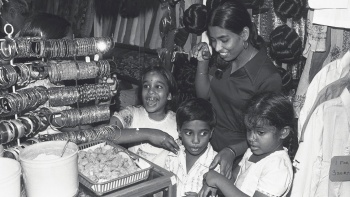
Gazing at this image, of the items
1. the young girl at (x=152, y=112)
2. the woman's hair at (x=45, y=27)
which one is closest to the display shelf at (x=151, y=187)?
A: the young girl at (x=152, y=112)

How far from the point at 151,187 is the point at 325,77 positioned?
97cm

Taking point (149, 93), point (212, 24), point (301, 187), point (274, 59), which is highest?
point (212, 24)

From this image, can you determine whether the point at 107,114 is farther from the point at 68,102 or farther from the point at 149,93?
the point at 149,93

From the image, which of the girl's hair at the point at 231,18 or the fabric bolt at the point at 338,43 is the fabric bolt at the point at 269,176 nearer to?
the fabric bolt at the point at 338,43

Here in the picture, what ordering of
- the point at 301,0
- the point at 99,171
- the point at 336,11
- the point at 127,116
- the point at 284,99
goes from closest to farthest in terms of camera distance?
1. the point at 99,171
2. the point at 336,11
3. the point at 284,99
4. the point at 301,0
5. the point at 127,116

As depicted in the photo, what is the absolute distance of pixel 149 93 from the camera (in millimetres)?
2053

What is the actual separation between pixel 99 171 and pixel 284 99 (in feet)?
3.17

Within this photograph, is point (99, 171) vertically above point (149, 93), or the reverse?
point (149, 93)

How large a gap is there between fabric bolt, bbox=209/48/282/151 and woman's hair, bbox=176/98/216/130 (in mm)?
81

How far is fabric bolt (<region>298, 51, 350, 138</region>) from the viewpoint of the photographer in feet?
5.09

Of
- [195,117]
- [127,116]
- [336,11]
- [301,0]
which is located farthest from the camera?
[127,116]

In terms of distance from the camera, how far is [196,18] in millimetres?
2340

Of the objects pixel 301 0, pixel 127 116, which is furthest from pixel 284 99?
pixel 127 116

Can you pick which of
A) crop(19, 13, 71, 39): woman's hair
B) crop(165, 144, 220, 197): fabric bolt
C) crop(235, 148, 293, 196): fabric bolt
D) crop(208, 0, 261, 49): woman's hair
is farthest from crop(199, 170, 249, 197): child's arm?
crop(19, 13, 71, 39): woman's hair
